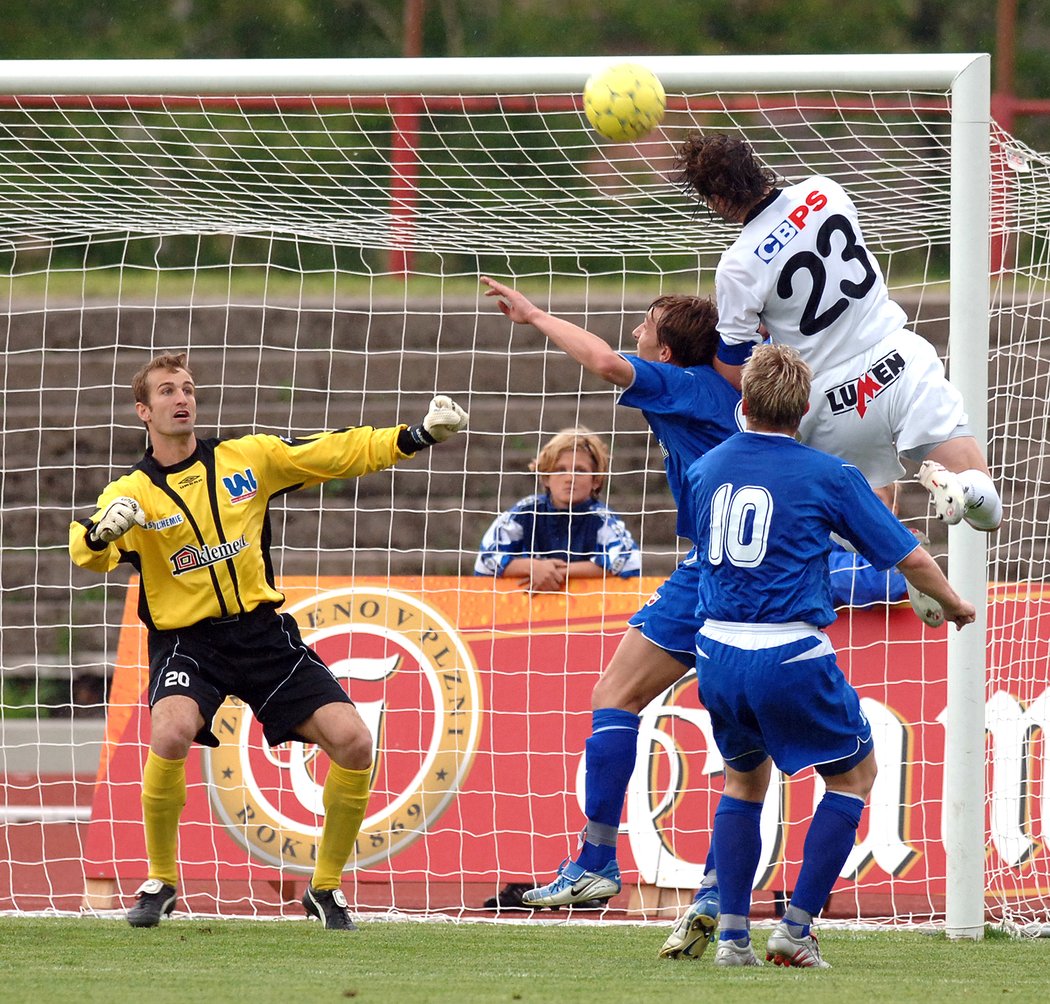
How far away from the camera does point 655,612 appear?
16.9 ft

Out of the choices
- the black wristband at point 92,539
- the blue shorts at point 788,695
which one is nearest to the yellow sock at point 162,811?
the black wristband at point 92,539

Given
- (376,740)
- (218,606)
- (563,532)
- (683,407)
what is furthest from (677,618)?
(563,532)

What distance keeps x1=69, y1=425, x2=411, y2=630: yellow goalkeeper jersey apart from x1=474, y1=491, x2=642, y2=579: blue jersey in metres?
1.49

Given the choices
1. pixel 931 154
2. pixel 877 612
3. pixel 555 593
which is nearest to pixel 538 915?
pixel 555 593

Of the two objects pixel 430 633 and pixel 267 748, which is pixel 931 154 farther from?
pixel 267 748

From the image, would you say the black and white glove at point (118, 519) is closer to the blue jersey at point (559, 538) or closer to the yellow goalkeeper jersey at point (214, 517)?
the yellow goalkeeper jersey at point (214, 517)

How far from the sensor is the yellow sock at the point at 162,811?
562 centimetres

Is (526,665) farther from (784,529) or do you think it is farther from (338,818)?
(784,529)

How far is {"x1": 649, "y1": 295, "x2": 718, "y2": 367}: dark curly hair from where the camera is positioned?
5215 millimetres

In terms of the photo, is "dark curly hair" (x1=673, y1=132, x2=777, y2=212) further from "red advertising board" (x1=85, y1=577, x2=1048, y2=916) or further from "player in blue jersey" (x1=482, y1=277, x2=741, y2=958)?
"red advertising board" (x1=85, y1=577, x2=1048, y2=916)

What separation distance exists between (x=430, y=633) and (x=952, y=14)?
1465cm

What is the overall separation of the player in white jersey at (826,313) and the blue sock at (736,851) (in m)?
1.12

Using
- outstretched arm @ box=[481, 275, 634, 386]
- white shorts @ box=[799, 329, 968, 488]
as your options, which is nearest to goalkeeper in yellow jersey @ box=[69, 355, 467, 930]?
outstretched arm @ box=[481, 275, 634, 386]

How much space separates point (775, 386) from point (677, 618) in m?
0.97
